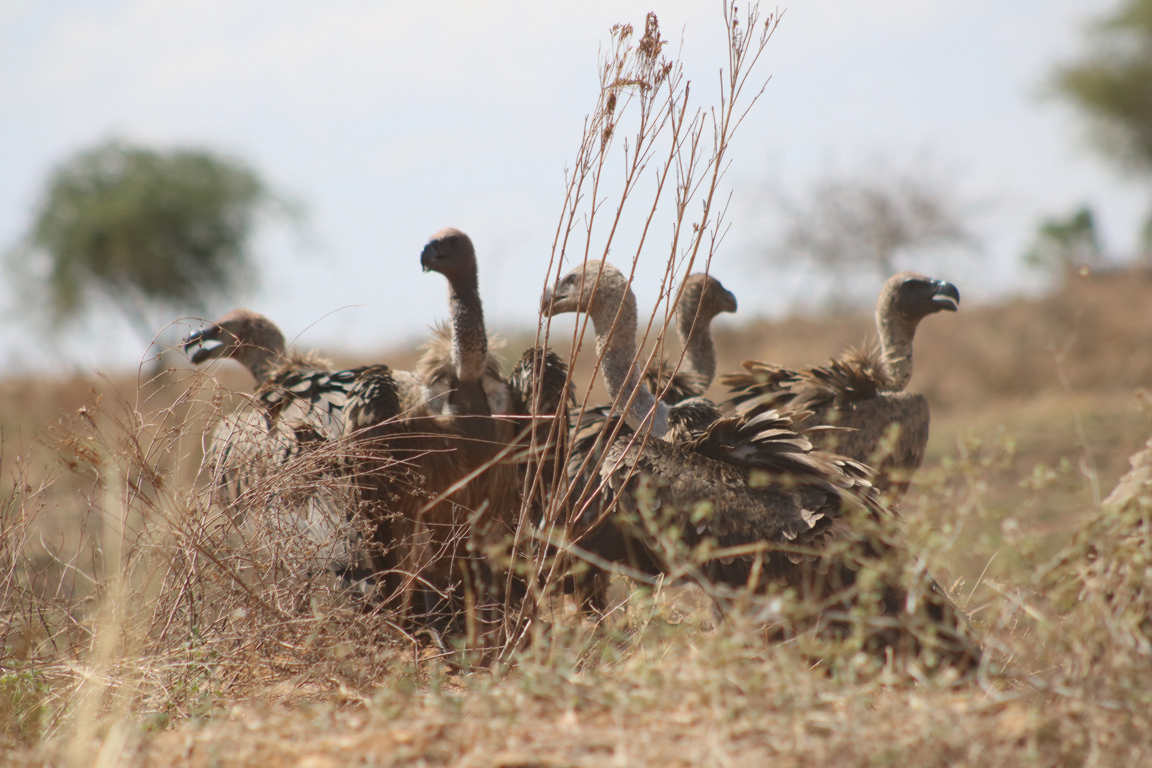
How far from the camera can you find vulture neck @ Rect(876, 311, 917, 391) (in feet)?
19.2

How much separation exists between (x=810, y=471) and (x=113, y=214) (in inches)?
848

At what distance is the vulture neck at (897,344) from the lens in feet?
19.2

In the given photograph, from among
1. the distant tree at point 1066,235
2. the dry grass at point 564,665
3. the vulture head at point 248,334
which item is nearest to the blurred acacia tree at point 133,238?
the vulture head at point 248,334

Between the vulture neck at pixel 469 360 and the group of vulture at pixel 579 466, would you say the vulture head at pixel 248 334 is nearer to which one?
the group of vulture at pixel 579 466

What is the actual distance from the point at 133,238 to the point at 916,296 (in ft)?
65.7

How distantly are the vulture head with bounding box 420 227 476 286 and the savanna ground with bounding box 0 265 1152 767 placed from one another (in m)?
1.27

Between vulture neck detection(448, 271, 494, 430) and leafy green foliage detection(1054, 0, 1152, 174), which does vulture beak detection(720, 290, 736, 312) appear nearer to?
vulture neck detection(448, 271, 494, 430)

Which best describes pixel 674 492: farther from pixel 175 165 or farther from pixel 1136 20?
pixel 1136 20

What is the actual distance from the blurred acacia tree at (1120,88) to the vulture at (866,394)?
77.4 ft

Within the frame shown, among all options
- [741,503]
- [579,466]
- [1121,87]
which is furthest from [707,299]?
[1121,87]

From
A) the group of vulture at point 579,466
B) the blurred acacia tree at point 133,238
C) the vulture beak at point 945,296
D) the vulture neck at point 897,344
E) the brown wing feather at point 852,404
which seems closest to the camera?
Answer: the group of vulture at point 579,466

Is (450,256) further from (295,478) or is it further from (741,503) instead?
(741,503)

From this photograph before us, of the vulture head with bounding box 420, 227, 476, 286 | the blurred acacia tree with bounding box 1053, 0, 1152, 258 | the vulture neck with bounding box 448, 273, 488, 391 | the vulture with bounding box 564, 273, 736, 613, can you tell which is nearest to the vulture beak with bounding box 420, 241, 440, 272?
the vulture head with bounding box 420, 227, 476, 286

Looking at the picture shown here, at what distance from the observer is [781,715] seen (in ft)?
7.77
